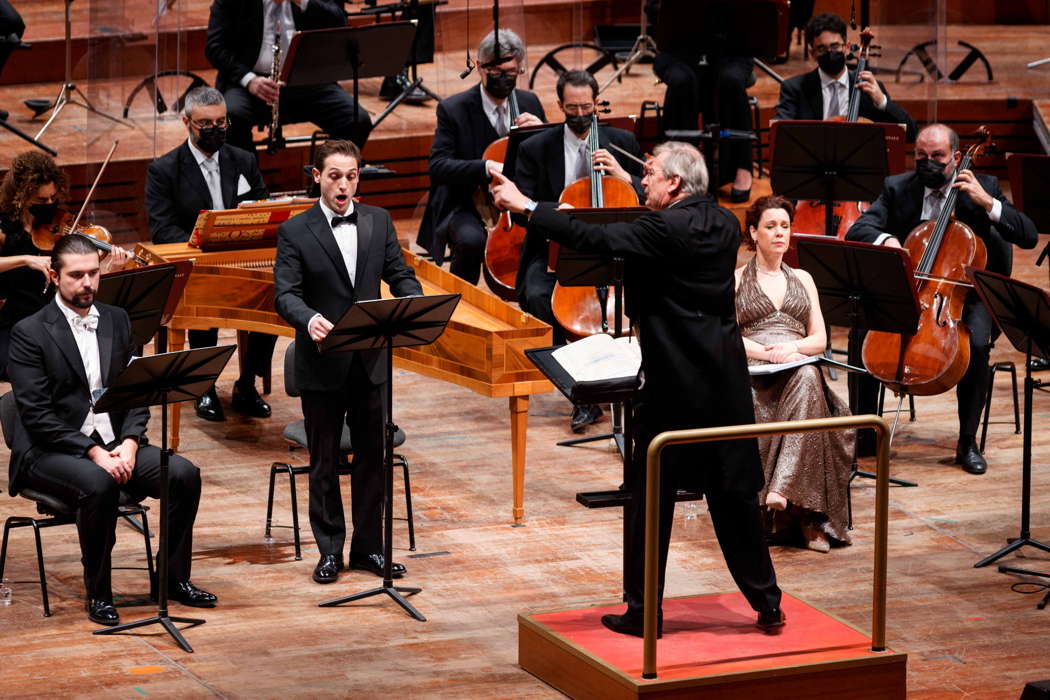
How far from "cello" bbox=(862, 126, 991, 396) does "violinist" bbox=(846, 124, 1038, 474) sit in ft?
0.56

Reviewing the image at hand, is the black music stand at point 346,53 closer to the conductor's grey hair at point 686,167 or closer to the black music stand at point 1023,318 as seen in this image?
the black music stand at point 1023,318

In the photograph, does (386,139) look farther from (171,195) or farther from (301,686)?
(301,686)

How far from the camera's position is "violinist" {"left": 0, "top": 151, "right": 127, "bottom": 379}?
6.77 metres

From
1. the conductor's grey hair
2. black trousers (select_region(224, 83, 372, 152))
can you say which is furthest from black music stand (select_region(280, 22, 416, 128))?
the conductor's grey hair

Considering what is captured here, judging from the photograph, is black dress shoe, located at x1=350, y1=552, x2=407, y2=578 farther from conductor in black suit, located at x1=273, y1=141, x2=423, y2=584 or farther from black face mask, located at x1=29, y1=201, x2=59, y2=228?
black face mask, located at x1=29, y1=201, x2=59, y2=228

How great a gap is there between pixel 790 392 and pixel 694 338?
5.49 ft

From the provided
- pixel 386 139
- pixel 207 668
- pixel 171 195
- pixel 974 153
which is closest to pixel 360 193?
pixel 386 139

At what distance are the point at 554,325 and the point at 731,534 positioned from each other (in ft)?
8.75

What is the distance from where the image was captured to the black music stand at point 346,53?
8.27 m

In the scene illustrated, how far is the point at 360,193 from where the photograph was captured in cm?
1015

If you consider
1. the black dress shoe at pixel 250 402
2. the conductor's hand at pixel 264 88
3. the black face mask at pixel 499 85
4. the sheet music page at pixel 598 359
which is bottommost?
the black dress shoe at pixel 250 402

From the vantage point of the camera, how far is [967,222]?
719 centimetres

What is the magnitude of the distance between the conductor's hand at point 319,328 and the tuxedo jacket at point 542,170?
2.10 metres

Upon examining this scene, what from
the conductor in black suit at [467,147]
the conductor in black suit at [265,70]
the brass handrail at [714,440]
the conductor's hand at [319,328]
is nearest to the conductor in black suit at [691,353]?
the brass handrail at [714,440]
